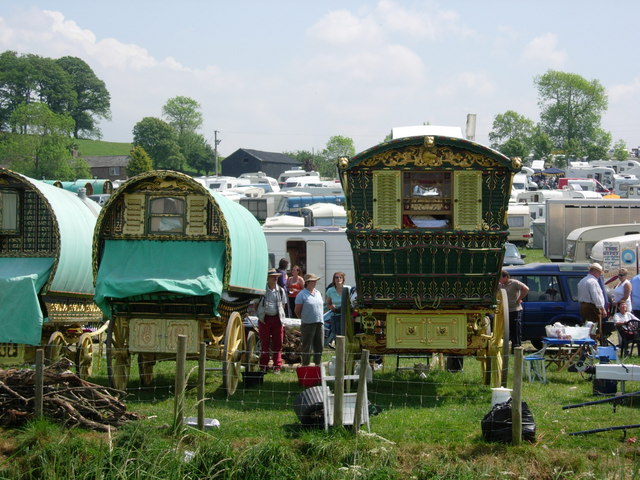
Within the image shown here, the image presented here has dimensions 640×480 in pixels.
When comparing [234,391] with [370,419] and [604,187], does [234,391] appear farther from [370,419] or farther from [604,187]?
[604,187]

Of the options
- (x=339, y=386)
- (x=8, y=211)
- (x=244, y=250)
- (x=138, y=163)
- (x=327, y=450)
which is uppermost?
(x=138, y=163)

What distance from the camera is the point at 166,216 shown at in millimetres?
14312

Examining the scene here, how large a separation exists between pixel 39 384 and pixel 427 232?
5.41 m

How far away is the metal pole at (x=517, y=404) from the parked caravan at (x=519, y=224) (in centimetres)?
2956

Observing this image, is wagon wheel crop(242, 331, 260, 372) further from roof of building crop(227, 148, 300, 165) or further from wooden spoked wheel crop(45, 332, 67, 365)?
roof of building crop(227, 148, 300, 165)

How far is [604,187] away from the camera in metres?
64.8

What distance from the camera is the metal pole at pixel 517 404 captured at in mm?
10711

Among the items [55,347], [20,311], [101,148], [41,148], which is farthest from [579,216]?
[101,148]

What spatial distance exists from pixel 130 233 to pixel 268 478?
5043 millimetres

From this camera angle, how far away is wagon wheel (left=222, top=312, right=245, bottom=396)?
13.6m

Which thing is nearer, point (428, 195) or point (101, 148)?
point (428, 195)

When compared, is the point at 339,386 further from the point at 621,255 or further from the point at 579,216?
the point at 579,216

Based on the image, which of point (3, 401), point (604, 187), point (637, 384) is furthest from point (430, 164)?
point (604, 187)

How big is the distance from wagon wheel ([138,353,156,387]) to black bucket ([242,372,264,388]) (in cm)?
143
